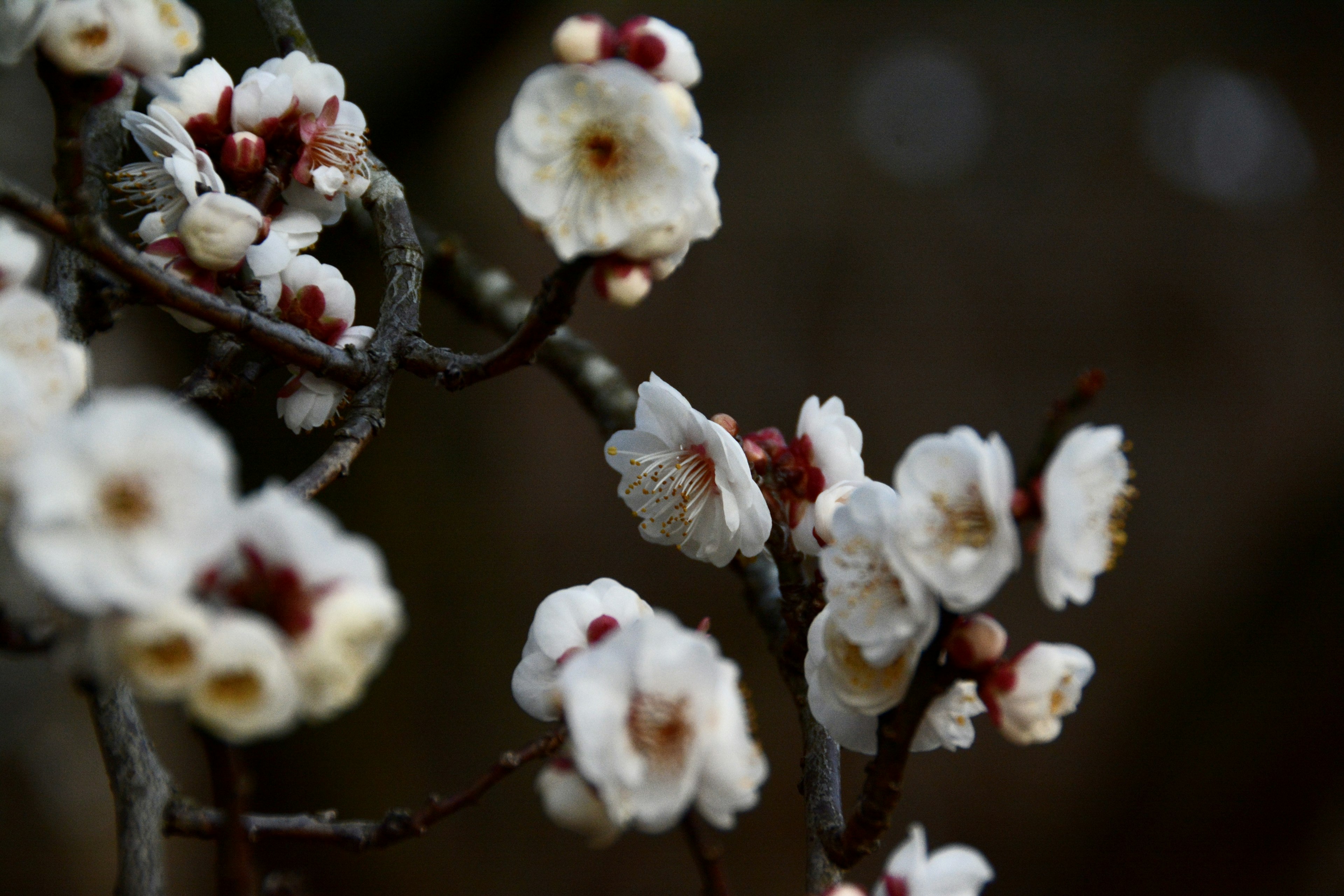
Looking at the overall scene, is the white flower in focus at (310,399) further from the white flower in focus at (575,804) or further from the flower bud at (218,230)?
the white flower in focus at (575,804)

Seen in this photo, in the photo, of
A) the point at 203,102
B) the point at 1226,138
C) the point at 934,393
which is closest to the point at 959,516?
the point at 203,102

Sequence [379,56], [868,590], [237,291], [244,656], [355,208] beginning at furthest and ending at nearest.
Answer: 1. [379,56]
2. [355,208]
3. [237,291]
4. [868,590]
5. [244,656]

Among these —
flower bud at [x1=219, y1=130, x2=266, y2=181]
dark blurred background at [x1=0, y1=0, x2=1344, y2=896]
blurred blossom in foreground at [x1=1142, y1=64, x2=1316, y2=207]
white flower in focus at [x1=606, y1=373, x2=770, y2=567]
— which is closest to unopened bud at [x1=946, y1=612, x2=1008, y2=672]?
white flower in focus at [x1=606, y1=373, x2=770, y2=567]

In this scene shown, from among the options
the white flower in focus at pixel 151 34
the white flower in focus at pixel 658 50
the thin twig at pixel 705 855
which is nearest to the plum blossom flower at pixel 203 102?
the white flower in focus at pixel 151 34

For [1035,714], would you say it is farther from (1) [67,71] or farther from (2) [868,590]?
(1) [67,71]

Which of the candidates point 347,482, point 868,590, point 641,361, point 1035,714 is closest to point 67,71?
point 868,590

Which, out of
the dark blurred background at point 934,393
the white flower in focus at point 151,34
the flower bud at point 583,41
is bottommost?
the dark blurred background at point 934,393

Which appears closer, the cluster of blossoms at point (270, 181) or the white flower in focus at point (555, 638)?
the white flower in focus at point (555, 638)
